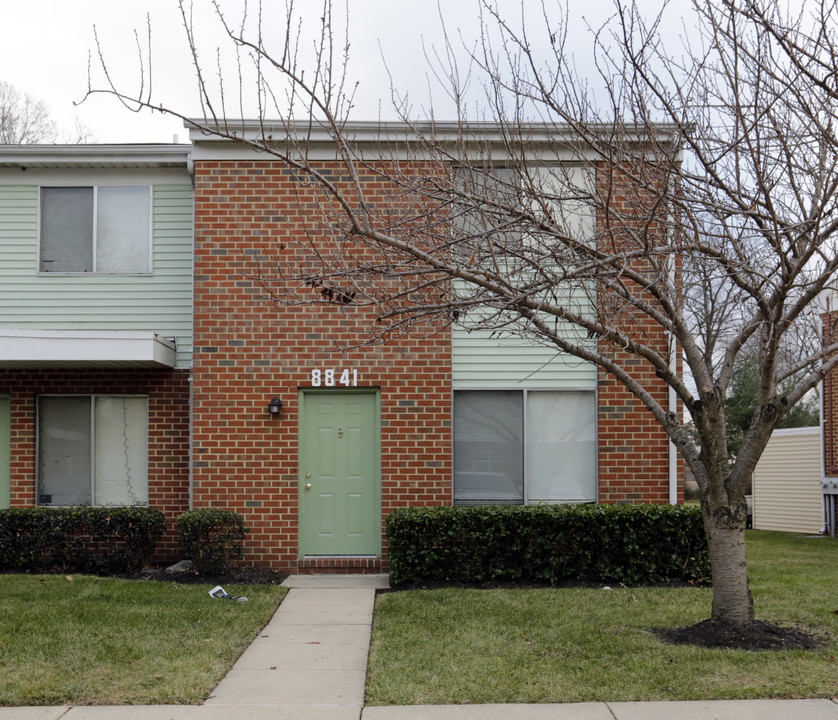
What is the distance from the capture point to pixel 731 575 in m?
7.57

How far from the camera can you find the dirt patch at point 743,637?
720cm

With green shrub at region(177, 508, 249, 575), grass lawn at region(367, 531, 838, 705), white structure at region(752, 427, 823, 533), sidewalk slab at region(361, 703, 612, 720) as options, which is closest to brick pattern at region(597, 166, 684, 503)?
grass lawn at region(367, 531, 838, 705)

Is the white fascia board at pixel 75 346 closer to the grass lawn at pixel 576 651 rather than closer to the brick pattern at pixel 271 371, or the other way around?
the brick pattern at pixel 271 371

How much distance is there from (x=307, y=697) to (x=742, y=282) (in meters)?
4.38

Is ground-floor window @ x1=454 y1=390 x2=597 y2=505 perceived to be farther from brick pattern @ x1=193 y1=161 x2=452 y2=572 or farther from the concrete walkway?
the concrete walkway

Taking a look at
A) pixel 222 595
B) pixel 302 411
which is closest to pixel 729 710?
pixel 222 595

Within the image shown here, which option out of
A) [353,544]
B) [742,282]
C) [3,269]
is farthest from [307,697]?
[3,269]

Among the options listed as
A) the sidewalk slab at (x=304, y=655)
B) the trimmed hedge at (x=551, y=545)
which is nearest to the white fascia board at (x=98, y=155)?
the trimmed hedge at (x=551, y=545)

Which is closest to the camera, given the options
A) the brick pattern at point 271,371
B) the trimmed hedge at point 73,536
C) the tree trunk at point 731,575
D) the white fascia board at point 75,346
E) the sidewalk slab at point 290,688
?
the sidewalk slab at point 290,688

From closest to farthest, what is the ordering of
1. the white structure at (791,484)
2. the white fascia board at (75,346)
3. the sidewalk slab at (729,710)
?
the sidewalk slab at (729,710) < the white fascia board at (75,346) < the white structure at (791,484)

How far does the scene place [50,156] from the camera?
12.0 meters

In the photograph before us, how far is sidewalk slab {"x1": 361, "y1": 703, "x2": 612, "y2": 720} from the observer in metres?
5.66

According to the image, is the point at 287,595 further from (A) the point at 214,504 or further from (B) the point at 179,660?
(B) the point at 179,660

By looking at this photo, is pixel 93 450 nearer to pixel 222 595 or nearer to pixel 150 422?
pixel 150 422
